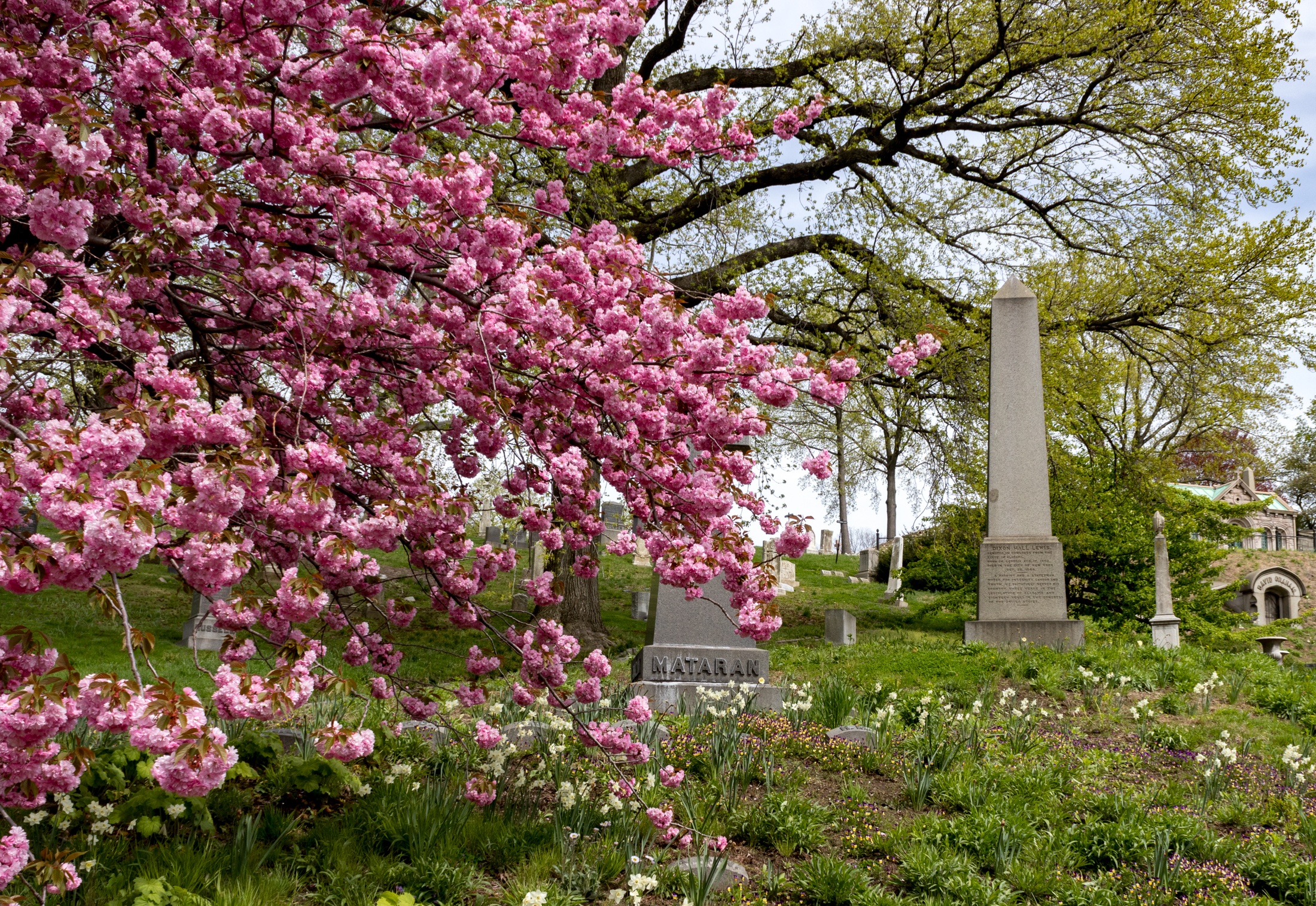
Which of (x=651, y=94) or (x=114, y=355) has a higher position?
(x=651, y=94)

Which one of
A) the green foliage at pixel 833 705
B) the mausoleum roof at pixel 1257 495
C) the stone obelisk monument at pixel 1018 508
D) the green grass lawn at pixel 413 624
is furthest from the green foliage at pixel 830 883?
the mausoleum roof at pixel 1257 495

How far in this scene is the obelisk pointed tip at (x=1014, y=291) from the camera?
41.7 ft

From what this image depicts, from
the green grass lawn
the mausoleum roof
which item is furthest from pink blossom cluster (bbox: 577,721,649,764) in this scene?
the mausoleum roof

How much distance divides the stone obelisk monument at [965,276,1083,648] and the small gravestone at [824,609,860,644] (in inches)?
73.6

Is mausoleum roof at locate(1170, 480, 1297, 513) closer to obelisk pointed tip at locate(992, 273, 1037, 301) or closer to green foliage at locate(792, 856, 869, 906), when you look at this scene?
obelisk pointed tip at locate(992, 273, 1037, 301)

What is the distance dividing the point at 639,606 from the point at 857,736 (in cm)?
1167

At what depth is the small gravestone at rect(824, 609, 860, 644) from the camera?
42.8 feet

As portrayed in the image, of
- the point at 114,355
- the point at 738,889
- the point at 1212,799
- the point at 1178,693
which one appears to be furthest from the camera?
the point at 1178,693

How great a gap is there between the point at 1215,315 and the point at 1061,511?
377 centimetres

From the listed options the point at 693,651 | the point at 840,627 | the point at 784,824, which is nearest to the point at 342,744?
the point at 784,824

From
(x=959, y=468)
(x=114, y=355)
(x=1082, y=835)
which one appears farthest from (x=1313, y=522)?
(x=114, y=355)

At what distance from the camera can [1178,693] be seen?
833cm

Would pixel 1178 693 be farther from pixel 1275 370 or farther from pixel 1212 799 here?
pixel 1275 370

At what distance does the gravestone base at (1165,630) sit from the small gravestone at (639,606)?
8617 mm
